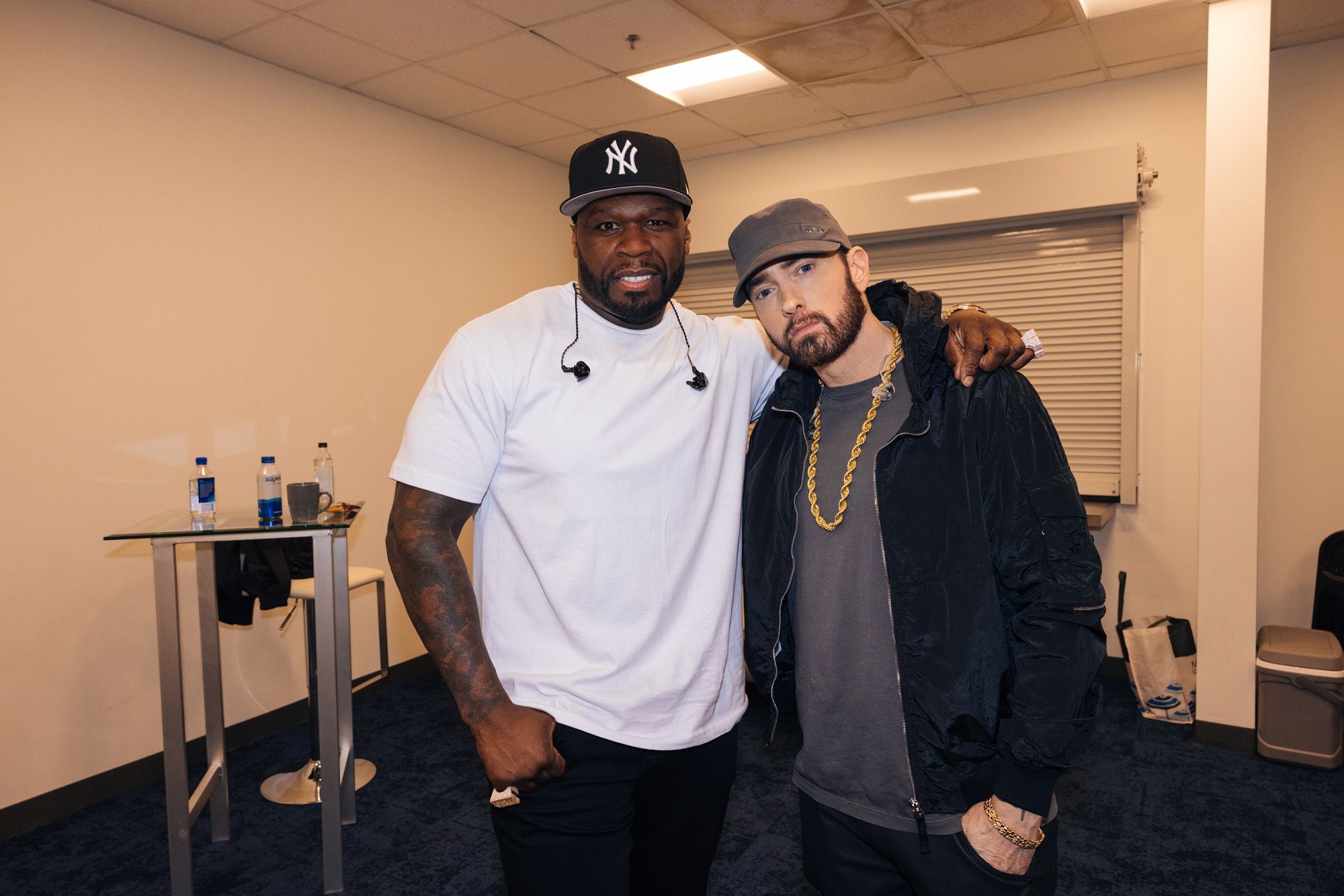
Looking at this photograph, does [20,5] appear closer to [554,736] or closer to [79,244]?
[79,244]

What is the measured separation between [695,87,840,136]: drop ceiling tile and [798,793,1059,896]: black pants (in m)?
3.95

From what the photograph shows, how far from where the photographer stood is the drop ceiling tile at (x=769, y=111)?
468 centimetres

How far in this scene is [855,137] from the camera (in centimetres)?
536

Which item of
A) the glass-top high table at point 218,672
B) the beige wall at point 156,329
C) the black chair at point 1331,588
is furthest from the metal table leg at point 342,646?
the black chair at point 1331,588

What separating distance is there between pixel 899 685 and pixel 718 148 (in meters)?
4.90

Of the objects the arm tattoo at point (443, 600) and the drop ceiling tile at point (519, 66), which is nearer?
the arm tattoo at point (443, 600)

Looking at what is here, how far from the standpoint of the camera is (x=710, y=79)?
4.43m

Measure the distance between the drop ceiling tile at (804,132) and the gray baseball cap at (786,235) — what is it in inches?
153

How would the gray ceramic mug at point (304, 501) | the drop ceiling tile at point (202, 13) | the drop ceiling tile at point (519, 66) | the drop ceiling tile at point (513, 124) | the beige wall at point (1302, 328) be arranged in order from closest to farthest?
the gray ceramic mug at point (304, 501) → the drop ceiling tile at point (202, 13) → the drop ceiling tile at point (519, 66) → the beige wall at point (1302, 328) → the drop ceiling tile at point (513, 124)

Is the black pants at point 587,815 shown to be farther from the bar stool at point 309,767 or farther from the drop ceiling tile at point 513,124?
the drop ceiling tile at point 513,124

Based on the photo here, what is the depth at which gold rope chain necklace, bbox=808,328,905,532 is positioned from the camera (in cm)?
151

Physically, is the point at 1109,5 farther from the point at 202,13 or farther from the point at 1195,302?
the point at 202,13

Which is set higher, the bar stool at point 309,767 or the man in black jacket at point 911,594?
the man in black jacket at point 911,594

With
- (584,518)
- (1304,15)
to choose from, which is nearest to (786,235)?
(584,518)
